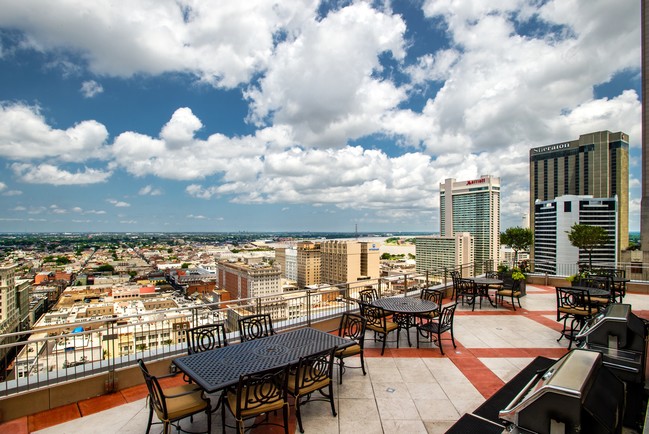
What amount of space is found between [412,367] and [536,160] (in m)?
92.2

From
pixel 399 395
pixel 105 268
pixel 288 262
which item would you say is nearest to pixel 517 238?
pixel 399 395

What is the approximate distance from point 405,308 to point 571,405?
4.48m

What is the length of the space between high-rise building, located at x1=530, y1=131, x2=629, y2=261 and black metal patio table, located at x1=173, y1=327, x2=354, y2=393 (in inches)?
2851

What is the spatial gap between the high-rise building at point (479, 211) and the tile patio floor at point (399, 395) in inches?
2752

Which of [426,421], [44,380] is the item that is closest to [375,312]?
[426,421]

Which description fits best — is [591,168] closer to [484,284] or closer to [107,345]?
[484,284]

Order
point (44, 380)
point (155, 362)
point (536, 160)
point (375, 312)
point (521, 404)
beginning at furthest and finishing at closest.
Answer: point (536, 160)
point (375, 312)
point (155, 362)
point (44, 380)
point (521, 404)

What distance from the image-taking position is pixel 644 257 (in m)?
20.1

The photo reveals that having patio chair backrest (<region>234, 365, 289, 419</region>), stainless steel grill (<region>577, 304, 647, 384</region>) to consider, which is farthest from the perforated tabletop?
patio chair backrest (<region>234, 365, 289, 419</region>)

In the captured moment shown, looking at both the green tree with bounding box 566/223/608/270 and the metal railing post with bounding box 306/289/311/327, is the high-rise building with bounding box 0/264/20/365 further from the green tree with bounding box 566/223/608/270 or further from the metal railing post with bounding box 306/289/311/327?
the green tree with bounding box 566/223/608/270

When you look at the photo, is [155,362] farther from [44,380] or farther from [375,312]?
[375,312]

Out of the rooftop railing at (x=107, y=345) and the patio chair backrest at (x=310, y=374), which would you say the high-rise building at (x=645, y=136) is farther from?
the patio chair backrest at (x=310, y=374)

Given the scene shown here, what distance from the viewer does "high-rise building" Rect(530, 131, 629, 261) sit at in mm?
66500

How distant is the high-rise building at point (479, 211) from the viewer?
236 ft
